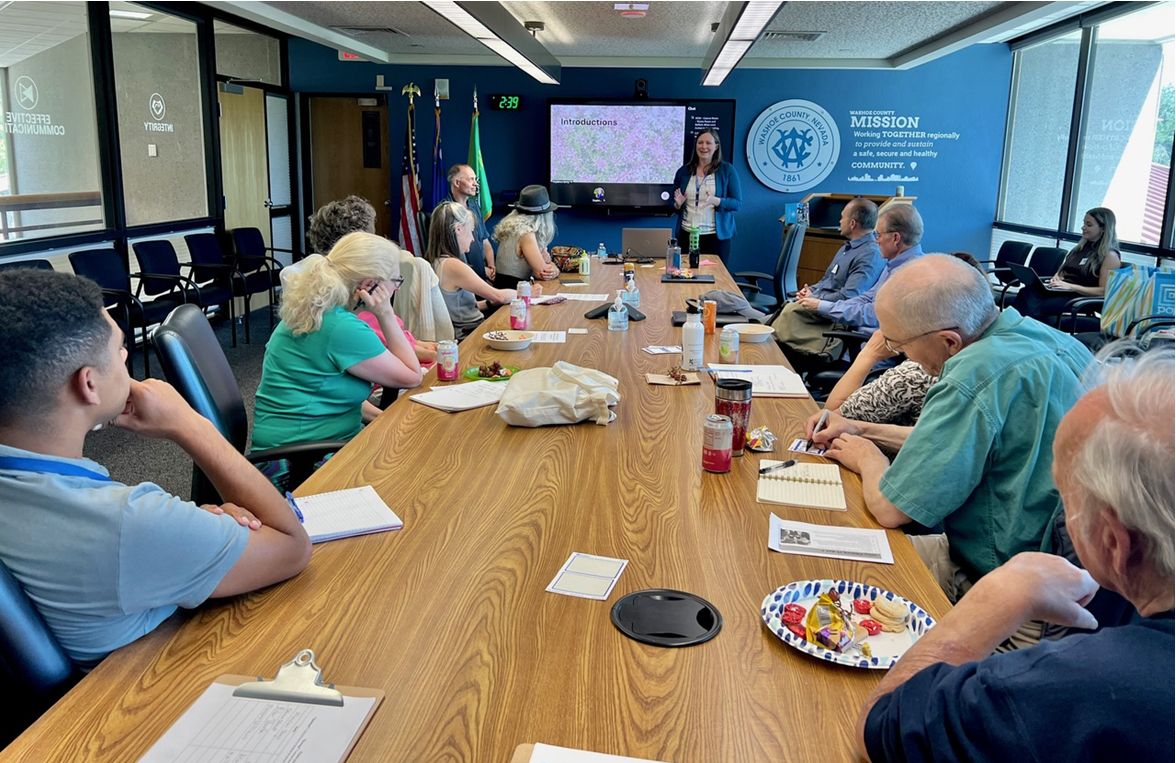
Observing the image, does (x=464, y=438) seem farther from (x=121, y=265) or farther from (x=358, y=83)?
(x=358, y=83)

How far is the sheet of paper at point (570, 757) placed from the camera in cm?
104

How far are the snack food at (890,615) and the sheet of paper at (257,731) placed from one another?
78cm

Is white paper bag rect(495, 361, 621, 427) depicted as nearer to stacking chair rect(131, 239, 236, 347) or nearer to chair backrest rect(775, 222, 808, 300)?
chair backrest rect(775, 222, 808, 300)

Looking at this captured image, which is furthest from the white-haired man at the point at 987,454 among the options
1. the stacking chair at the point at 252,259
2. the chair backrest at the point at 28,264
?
the stacking chair at the point at 252,259

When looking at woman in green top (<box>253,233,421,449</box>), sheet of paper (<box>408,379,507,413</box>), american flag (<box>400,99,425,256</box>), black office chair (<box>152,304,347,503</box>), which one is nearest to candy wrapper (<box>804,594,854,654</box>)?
sheet of paper (<box>408,379,507,413</box>)

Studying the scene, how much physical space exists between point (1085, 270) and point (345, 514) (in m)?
6.34

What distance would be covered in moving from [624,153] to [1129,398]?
9.10 metres

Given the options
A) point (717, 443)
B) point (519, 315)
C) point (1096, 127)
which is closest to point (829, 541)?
point (717, 443)

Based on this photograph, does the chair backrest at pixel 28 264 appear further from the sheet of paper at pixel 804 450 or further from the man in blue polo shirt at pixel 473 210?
the sheet of paper at pixel 804 450

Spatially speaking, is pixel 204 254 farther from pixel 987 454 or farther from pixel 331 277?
pixel 987 454

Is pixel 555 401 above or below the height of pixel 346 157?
below

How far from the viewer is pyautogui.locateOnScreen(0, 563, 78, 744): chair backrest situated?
116cm

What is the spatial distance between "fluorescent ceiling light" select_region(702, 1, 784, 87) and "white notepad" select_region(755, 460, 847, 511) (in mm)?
2767

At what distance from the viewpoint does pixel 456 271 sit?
4719mm
